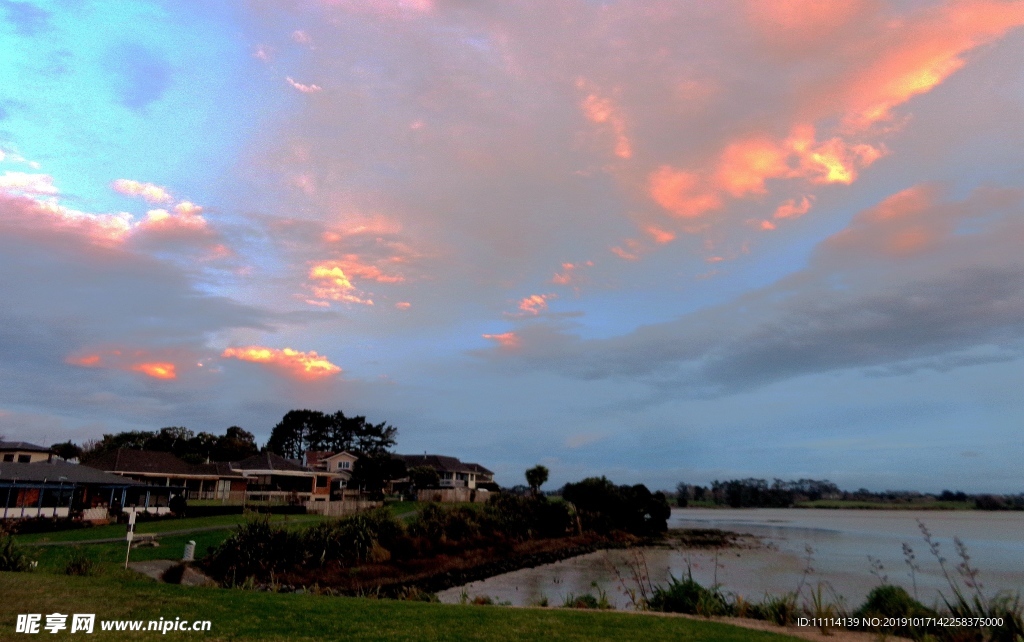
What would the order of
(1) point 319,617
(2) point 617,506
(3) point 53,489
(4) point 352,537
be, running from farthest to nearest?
(2) point 617,506, (3) point 53,489, (4) point 352,537, (1) point 319,617

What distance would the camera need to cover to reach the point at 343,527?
105ft

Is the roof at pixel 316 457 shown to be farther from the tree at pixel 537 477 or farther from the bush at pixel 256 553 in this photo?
the bush at pixel 256 553

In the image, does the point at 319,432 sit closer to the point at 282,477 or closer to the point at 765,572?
the point at 282,477

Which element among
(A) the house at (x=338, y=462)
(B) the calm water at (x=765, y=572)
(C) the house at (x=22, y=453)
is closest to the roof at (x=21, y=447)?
(C) the house at (x=22, y=453)

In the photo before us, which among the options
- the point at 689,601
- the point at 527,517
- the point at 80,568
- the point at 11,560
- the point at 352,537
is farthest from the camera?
the point at 527,517

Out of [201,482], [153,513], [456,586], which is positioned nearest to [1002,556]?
[456,586]

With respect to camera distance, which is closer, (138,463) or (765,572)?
(765,572)

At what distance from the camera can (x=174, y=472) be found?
195ft

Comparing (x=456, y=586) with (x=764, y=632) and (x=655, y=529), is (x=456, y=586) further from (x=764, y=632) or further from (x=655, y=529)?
(x=655, y=529)

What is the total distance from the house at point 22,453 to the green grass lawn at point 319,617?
56574 millimetres

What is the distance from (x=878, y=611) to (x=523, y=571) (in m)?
25.4

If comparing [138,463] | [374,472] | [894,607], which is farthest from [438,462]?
[894,607]

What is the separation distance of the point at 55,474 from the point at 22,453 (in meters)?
24.2

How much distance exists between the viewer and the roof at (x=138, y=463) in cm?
5631
